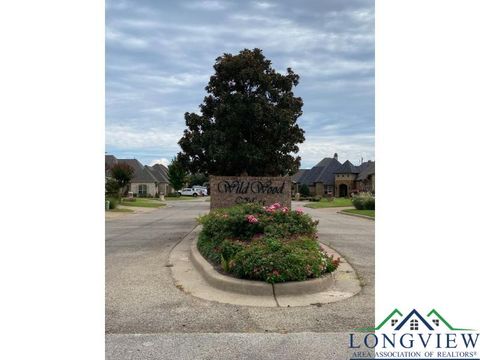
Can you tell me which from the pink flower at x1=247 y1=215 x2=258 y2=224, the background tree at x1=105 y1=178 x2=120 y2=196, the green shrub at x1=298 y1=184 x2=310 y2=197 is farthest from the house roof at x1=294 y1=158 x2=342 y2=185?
the pink flower at x1=247 y1=215 x2=258 y2=224

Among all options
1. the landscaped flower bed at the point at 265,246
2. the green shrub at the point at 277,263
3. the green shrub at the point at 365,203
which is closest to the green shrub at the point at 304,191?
the green shrub at the point at 365,203

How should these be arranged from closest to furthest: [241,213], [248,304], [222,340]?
[222,340] < [248,304] < [241,213]

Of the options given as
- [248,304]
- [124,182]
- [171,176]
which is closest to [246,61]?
[248,304]

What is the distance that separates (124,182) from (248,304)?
37.2 metres

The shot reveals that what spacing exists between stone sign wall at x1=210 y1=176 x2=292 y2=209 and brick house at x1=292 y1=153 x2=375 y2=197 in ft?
170

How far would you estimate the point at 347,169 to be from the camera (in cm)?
6725

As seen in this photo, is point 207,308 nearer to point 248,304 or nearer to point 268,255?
point 248,304

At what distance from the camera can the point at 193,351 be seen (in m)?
4.03

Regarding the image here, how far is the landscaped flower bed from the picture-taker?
620 centimetres

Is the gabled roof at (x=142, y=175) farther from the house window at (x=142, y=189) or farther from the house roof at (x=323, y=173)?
the house roof at (x=323, y=173)
